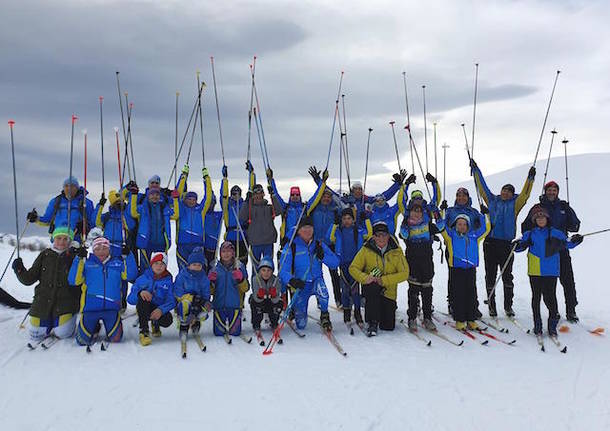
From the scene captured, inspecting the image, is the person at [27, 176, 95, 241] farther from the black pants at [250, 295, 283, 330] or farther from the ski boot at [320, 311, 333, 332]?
the ski boot at [320, 311, 333, 332]

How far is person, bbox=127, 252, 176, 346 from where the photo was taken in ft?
21.5

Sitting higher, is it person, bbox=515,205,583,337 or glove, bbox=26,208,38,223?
glove, bbox=26,208,38,223

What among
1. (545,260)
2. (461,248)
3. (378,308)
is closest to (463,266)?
(461,248)

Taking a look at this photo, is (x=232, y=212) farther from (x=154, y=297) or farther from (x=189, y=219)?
(x=154, y=297)

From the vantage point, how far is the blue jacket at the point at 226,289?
271 inches

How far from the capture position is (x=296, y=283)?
22.6 ft

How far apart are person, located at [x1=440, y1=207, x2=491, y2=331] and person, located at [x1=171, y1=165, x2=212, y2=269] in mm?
3681

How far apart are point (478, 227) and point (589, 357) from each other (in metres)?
2.21

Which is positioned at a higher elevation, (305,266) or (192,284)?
(305,266)

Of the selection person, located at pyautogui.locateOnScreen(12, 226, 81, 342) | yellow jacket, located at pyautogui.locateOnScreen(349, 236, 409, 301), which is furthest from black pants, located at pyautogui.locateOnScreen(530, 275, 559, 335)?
person, located at pyautogui.locateOnScreen(12, 226, 81, 342)

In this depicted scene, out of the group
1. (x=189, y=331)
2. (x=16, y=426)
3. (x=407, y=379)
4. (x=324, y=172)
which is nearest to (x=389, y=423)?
(x=407, y=379)

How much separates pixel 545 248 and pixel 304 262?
3.26 metres

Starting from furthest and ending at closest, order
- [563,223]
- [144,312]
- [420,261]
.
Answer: [563,223]
[420,261]
[144,312]

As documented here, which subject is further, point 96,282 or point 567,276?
point 567,276
